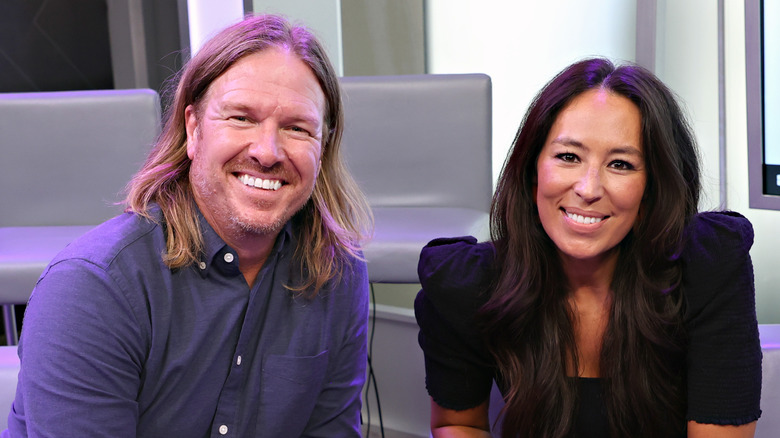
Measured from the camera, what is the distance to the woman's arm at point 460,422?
147 centimetres

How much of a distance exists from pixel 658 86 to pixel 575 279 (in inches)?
14.1

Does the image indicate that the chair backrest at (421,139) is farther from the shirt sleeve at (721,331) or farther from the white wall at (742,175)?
the shirt sleeve at (721,331)

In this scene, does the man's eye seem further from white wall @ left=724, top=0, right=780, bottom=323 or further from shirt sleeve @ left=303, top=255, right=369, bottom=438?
white wall @ left=724, top=0, right=780, bottom=323

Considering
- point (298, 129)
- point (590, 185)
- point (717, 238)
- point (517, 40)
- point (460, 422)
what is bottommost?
point (460, 422)

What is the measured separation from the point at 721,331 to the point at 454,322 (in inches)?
16.9

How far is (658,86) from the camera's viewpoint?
1.41m

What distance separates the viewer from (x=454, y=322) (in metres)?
1.44

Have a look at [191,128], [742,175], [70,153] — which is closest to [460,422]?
[191,128]

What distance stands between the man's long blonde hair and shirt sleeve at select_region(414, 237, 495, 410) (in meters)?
0.16

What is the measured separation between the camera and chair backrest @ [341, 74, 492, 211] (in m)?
2.36

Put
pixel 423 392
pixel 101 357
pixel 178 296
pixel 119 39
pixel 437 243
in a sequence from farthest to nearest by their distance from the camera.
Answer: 1. pixel 119 39
2. pixel 423 392
3. pixel 437 243
4. pixel 178 296
5. pixel 101 357

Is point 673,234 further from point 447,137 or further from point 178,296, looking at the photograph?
point 447,137

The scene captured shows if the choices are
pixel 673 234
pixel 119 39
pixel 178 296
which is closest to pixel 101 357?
pixel 178 296

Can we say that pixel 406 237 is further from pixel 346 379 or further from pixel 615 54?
pixel 615 54
